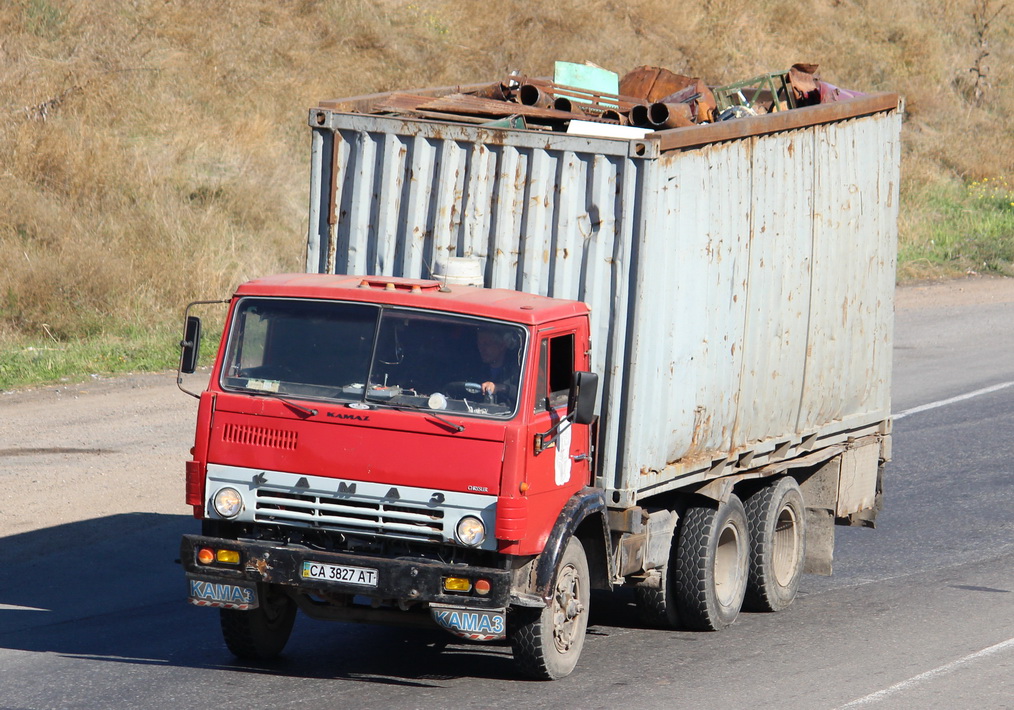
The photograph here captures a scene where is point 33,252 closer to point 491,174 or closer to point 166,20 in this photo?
point 166,20

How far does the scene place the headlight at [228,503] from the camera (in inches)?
287

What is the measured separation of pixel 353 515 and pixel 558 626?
51.6 inches

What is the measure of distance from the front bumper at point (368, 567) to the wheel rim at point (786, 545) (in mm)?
3545

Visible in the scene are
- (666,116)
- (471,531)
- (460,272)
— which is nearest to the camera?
(471,531)

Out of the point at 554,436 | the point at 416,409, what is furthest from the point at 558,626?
the point at 416,409

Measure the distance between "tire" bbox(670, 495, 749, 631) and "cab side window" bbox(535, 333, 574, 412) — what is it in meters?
1.78

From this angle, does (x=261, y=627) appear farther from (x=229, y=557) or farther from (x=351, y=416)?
(x=351, y=416)

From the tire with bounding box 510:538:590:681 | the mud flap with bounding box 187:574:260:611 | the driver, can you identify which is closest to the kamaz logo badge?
the driver

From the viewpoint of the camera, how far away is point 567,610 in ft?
25.1

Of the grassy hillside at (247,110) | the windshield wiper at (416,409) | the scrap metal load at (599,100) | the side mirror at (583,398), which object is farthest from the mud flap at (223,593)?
the grassy hillside at (247,110)

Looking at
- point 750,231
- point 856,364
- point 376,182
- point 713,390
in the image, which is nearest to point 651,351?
point 713,390

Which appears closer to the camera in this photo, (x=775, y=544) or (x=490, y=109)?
(x=490, y=109)

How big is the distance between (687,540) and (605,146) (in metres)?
2.57

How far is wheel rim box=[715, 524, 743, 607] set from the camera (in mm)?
9289
